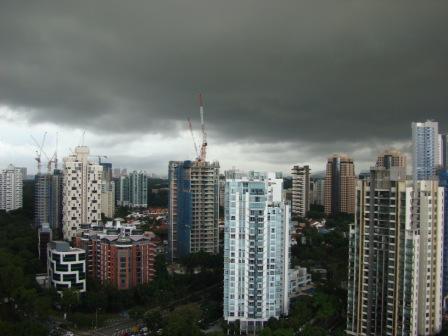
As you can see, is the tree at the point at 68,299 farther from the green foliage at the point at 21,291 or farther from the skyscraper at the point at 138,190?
the skyscraper at the point at 138,190

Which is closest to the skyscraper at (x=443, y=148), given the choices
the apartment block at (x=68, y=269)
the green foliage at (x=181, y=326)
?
the green foliage at (x=181, y=326)

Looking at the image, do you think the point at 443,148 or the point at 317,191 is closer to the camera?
the point at 443,148

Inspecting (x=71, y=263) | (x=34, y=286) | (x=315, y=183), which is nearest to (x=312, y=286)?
(x=71, y=263)

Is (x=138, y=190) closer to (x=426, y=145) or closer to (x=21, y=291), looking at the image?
(x=426, y=145)

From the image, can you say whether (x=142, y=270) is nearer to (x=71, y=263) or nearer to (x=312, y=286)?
(x=71, y=263)

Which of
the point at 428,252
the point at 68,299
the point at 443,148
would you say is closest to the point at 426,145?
the point at 443,148

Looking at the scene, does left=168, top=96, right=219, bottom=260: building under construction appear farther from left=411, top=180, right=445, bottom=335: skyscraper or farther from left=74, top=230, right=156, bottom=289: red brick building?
left=411, top=180, right=445, bottom=335: skyscraper
